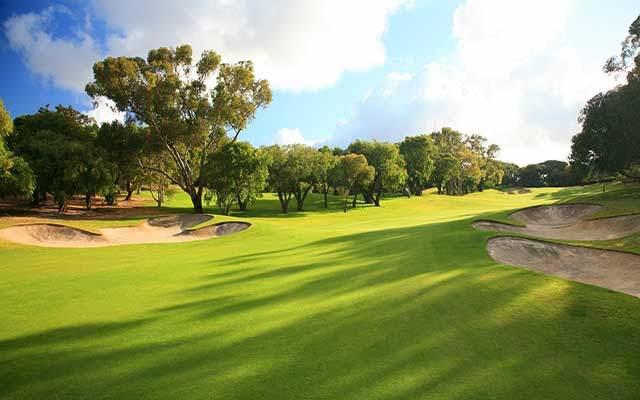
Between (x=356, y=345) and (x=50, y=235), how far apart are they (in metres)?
29.1

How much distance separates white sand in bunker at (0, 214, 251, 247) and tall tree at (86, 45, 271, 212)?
566 inches

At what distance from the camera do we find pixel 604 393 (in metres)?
5.43

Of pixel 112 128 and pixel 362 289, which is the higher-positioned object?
pixel 112 128

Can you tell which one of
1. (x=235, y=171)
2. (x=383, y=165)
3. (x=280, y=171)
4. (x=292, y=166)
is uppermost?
(x=383, y=165)

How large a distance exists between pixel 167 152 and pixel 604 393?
55408mm

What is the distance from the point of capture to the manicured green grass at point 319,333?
5.68 metres

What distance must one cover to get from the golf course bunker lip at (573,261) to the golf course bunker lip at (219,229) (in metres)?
20.3

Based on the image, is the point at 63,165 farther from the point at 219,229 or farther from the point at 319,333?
the point at 319,333

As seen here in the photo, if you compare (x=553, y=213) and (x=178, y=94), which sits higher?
(x=178, y=94)

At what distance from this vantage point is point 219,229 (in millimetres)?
31891

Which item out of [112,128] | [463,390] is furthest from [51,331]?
[112,128]

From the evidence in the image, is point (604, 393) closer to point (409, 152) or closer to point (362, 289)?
point (362, 289)

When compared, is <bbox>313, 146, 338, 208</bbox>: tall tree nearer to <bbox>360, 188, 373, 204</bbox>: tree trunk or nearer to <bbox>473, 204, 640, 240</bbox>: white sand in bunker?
<bbox>360, 188, 373, 204</bbox>: tree trunk

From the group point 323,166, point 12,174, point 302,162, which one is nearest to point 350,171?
point 323,166
